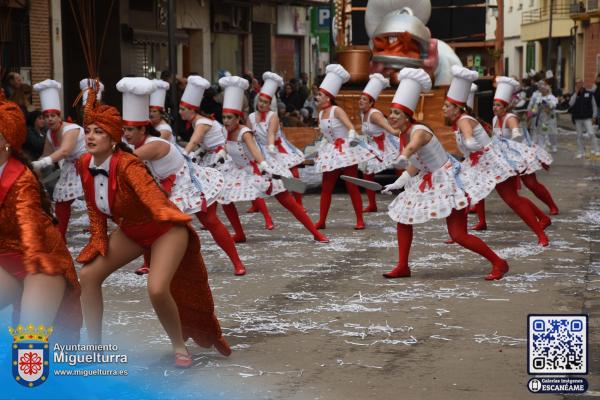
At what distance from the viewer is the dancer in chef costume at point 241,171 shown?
40.4 ft

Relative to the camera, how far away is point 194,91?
1169cm

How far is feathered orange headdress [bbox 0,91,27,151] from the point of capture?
20.7 ft

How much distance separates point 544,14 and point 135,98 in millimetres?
65386

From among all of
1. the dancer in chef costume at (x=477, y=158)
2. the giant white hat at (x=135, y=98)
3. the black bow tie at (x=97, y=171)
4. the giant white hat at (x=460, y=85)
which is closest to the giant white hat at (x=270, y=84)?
the dancer in chef costume at (x=477, y=158)

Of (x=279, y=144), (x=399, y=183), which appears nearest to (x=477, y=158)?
(x=399, y=183)

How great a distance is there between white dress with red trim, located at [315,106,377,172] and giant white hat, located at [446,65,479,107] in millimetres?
2938

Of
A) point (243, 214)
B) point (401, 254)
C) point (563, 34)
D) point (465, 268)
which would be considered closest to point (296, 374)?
point (401, 254)

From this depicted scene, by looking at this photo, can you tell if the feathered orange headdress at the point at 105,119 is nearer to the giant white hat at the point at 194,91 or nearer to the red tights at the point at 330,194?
the giant white hat at the point at 194,91

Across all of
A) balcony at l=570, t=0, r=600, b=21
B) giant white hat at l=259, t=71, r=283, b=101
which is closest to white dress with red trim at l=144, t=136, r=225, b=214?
giant white hat at l=259, t=71, r=283, b=101

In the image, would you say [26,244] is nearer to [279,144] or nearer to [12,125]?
[12,125]

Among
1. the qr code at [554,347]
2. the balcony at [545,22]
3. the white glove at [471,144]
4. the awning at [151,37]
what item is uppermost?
the balcony at [545,22]

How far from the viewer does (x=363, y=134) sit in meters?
16.3

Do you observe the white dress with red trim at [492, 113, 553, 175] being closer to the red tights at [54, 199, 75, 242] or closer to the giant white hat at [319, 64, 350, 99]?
the giant white hat at [319, 64, 350, 99]

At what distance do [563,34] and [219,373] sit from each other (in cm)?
6478
